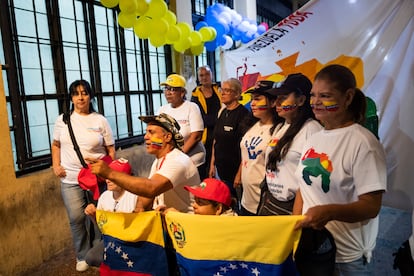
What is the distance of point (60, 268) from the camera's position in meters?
3.45

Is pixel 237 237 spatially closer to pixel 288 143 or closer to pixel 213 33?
pixel 288 143

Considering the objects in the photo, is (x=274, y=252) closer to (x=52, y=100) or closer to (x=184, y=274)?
(x=184, y=274)

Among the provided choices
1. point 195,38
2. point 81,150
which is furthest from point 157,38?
point 81,150

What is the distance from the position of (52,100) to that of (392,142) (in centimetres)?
378

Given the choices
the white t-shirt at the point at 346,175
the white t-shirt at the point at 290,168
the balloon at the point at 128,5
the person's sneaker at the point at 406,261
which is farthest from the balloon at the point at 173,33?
the person's sneaker at the point at 406,261

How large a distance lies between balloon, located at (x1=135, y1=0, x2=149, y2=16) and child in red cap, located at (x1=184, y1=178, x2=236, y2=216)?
298 centimetres

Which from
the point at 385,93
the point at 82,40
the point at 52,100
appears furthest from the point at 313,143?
the point at 82,40

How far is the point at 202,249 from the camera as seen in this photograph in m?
1.68

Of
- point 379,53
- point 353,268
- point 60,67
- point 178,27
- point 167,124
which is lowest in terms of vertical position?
point 353,268

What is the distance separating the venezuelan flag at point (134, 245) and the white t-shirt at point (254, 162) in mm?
879

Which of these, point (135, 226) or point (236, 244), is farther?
point (135, 226)

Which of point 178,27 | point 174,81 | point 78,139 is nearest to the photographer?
point 78,139

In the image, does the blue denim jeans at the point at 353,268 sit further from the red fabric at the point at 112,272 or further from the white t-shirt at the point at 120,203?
the white t-shirt at the point at 120,203

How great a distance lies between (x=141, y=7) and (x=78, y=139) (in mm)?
1939
